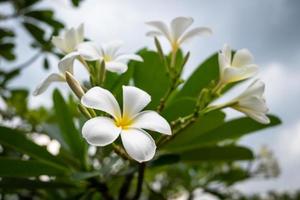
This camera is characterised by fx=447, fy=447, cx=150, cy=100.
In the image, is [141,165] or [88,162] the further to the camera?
[88,162]

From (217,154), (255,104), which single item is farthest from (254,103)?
(217,154)

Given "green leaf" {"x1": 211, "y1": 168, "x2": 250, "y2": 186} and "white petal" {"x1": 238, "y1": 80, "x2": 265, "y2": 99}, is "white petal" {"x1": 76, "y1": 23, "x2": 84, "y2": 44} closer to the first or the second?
"white petal" {"x1": 238, "y1": 80, "x2": 265, "y2": 99}

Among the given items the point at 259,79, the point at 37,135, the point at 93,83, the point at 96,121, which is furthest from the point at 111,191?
the point at 37,135

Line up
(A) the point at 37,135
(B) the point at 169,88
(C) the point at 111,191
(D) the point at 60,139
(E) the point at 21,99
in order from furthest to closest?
(E) the point at 21,99 → (A) the point at 37,135 → (D) the point at 60,139 → (C) the point at 111,191 → (B) the point at 169,88

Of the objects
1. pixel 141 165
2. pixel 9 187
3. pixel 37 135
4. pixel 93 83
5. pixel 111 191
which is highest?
pixel 93 83

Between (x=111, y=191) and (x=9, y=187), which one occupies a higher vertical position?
(x=9, y=187)

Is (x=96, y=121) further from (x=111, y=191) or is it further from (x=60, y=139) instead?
(x=60, y=139)
